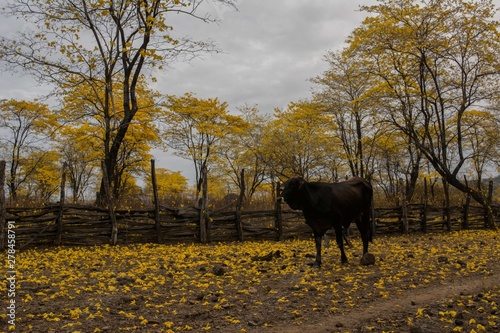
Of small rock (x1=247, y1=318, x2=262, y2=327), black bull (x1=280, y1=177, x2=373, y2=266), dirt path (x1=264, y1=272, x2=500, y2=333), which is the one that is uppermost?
black bull (x1=280, y1=177, x2=373, y2=266)

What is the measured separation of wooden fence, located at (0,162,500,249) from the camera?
10797mm

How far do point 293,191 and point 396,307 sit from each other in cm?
342

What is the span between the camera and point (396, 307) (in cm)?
490

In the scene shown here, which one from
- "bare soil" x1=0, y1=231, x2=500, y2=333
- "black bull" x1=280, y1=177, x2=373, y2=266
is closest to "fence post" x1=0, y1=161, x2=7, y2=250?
"bare soil" x1=0, y1=231, x2=500, y2=333

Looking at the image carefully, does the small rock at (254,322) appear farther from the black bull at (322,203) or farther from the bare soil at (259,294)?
the black bull at (322,203)

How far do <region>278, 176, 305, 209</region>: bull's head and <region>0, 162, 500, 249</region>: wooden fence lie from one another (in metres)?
5.40

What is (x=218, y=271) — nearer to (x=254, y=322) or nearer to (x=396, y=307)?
(x=254, y=322)


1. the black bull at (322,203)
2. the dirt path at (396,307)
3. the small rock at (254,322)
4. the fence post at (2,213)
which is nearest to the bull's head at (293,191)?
the black bull at (322,203)

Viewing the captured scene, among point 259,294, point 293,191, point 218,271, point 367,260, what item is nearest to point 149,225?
point 218,271

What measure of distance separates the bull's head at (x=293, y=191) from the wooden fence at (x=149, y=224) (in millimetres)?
5400

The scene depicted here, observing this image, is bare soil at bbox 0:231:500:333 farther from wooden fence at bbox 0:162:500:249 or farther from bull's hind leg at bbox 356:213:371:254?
wooden fence at bbox 0:162:500:249

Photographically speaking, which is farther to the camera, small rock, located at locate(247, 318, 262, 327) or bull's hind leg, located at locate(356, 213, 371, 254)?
bull's hind leg, located at locate(356, 213, 371, 254)

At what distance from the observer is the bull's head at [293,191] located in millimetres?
7836

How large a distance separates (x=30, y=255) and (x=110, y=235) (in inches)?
100
